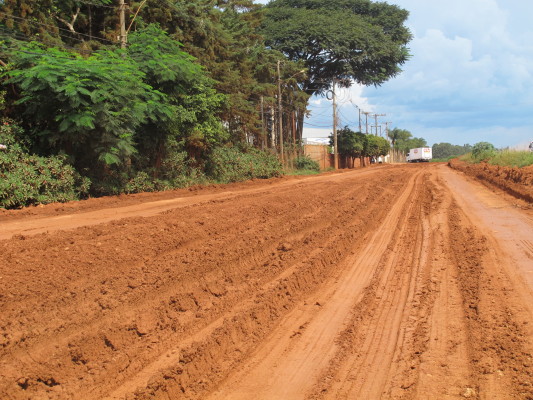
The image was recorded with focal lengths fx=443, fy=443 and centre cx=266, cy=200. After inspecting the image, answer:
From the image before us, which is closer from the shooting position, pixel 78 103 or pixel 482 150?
pixel 78 103

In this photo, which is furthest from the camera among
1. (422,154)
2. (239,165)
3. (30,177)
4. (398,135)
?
(398,135)

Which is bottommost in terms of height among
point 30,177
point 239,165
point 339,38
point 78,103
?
point 30,177

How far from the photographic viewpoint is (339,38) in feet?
126

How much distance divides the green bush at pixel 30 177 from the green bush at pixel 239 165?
8790 mm

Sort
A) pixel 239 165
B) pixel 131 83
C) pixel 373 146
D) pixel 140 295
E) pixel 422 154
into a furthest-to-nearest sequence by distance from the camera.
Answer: pixel 422 154 → pixel 373 146 → pixel 239 165 → pixel 131 83 → pixel 140 295

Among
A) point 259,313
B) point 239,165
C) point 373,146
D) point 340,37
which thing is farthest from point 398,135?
point 259,313

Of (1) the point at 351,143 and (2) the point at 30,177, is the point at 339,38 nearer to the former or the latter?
(1) the point at 351,143

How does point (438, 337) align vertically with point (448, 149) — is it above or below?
below

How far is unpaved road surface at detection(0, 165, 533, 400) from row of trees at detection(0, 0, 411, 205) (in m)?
5.55

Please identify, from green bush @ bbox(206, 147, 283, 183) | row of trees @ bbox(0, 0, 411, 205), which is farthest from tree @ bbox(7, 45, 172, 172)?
green bush @ bbox(206, 147, 283, 183)

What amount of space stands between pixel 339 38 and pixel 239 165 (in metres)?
20.9

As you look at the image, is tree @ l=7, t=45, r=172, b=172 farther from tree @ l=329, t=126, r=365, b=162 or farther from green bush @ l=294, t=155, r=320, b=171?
A: tree @ l=329, t=126, r=365, b=162

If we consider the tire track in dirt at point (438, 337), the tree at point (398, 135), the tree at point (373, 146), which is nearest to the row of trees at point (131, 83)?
the tire track in dirt at point (438, 337)

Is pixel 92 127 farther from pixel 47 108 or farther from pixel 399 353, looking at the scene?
pixel 399 353
